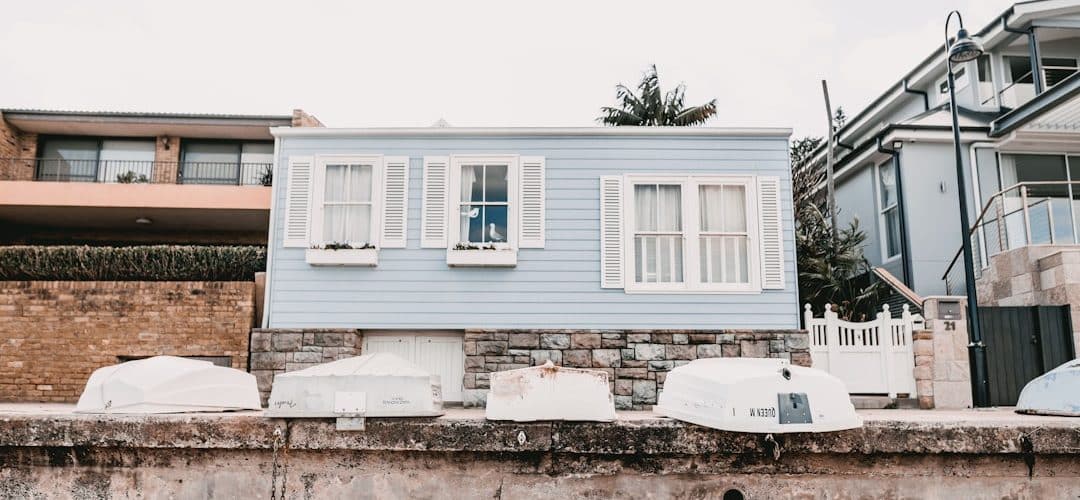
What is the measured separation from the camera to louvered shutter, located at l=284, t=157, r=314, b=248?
11.6 m

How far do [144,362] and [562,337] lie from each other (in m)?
6.48

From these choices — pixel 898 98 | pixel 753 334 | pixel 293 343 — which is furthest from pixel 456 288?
pixel 898 98

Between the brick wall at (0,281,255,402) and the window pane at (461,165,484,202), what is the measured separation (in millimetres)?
3883

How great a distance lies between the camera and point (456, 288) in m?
11.4

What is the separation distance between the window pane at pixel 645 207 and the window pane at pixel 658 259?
0.61 ft

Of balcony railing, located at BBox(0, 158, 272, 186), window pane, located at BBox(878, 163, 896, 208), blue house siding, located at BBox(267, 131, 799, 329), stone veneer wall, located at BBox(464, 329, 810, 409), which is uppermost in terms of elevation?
balcony railing, located at BBox(0, 158, 272, 186)

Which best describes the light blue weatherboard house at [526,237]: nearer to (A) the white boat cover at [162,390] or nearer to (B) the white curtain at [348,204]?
(B) the white curtain at [348,204]

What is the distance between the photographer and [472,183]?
11.8 m

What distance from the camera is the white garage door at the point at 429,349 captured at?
11461mm

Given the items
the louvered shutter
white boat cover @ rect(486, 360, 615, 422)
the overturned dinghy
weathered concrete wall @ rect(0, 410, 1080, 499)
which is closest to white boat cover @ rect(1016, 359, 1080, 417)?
weathered concrete wall @ rect(0, 410, 1080, 499)

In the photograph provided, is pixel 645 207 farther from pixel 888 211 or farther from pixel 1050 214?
pixel 888 211

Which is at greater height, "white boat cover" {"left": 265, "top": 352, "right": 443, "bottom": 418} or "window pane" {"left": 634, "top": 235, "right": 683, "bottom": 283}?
"window pane" {"left": 634, "top": 235, "right": 683, "bottom": 283}

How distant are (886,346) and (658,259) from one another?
3695 millimetres

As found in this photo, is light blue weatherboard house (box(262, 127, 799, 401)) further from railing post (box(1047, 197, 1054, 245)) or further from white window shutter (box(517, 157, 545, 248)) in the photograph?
railing post (box(1047, 197, 1054, 245))
